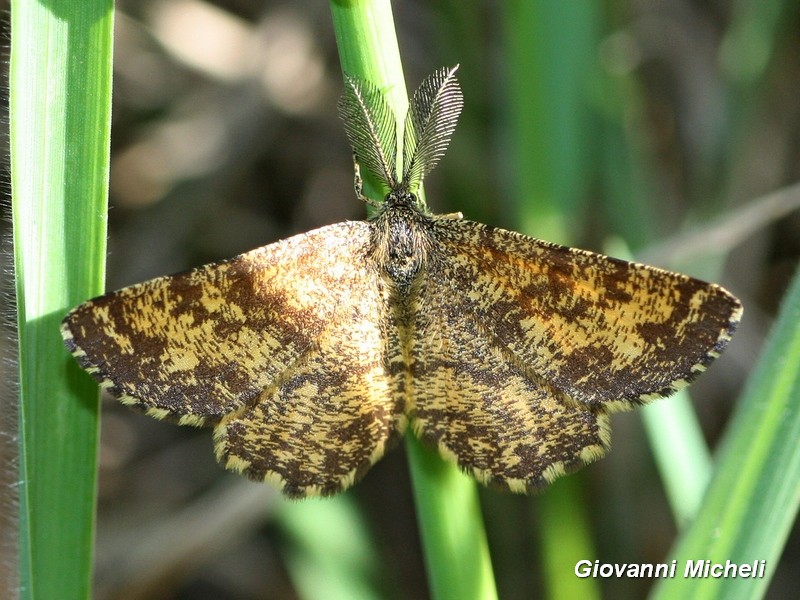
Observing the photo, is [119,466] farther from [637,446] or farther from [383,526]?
[637,446]

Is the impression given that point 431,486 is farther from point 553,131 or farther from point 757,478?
point 553,131

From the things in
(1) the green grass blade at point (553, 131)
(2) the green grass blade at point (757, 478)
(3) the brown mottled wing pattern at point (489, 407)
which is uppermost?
(1) the green grass blade at point (553, 131)

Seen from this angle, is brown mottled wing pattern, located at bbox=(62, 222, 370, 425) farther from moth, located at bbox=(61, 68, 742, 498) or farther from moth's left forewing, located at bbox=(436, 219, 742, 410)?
moth's left forewing, located at bbox=(436, 219, 742, 410)

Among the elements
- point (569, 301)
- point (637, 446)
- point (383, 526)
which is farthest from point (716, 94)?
point (383, 526)

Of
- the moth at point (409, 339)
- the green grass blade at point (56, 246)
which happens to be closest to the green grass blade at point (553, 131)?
the moth at point (409, 339)

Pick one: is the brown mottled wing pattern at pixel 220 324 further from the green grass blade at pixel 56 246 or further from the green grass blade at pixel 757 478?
the green grass blade at pixel 757 478

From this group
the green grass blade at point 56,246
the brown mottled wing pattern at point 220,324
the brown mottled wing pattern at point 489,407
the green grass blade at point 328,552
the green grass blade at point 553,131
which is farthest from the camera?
the green grass blade at point 328,552

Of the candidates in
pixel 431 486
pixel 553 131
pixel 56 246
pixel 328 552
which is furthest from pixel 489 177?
pixel 56 246
